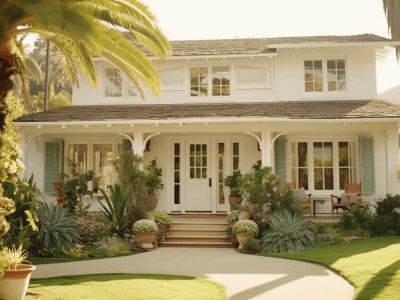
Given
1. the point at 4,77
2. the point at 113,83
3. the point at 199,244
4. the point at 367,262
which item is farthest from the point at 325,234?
the point at 113,83

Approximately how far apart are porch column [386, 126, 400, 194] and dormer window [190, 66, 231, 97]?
5.85m

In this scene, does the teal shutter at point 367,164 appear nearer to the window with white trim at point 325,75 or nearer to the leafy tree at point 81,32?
the window with white trim at point 325,75

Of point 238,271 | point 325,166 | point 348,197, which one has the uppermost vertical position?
point 325,166

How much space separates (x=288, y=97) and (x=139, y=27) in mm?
9267

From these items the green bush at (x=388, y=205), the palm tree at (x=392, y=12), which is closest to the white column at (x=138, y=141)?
the green bush at (x=388, y=205)

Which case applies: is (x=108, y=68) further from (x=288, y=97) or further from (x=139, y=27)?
(x=139, y=27)

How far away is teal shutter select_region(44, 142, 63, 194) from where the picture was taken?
695 inches

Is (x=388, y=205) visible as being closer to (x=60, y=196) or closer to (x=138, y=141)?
(x=138, y=141)

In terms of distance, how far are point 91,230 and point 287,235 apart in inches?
204

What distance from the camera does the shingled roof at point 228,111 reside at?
15.3 metres

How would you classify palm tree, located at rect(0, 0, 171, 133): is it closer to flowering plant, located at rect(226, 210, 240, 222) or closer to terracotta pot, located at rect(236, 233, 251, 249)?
terracotta pot, located at rect(236, 233, 251, 249)

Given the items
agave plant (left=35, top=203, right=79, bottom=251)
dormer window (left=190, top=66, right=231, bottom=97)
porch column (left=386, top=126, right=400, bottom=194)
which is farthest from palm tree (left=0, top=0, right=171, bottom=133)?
porch column (left=386, top=126, right=400, bottom=194)

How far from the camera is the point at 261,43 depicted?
1959 cm

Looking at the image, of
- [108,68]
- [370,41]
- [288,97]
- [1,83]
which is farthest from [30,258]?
[370,41]
